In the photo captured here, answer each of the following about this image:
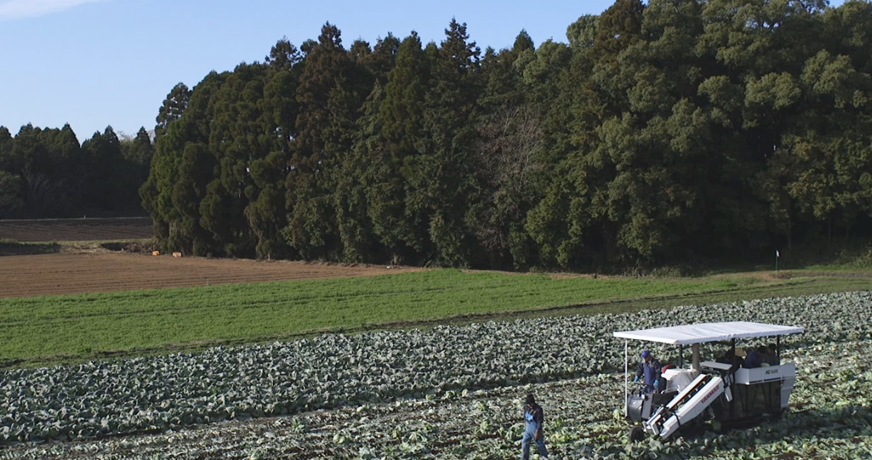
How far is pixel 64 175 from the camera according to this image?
11788 centimetres

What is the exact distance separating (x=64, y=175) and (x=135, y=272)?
62684mm

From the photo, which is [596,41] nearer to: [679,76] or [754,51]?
[679,76]

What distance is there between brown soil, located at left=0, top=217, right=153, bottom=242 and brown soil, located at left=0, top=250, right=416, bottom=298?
17.2 metres

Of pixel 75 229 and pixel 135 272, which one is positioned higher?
pixel 75 229

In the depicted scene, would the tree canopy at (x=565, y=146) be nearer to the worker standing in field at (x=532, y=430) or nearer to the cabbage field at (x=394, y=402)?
the cabbage field at (x=394, y=402)

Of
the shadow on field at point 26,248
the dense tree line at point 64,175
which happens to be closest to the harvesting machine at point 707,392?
the shadow on field at point 26,248

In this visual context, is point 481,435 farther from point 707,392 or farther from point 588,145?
point 588,145

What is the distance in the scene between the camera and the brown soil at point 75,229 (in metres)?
93.2

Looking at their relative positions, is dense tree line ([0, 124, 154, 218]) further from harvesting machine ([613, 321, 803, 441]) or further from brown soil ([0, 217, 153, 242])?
harvesting machine ([613, 321, 803, 441])

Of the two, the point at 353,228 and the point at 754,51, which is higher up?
the point at 754,51

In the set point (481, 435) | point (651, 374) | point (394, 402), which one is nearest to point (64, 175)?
point (394, 402)

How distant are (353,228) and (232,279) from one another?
11.3 meters

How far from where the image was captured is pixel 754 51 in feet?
173

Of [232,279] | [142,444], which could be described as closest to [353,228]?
[232,279]
